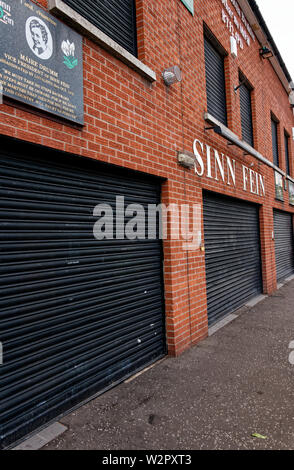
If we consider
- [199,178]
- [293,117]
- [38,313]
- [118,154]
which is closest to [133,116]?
[118,154]

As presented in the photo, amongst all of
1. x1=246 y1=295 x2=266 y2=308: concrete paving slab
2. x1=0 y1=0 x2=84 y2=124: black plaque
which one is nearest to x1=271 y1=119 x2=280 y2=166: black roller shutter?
x1=246 y1=295 x2=266 y2=308: concrete paving slab

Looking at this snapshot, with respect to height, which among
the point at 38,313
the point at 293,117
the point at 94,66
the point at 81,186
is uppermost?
the point at 293,117

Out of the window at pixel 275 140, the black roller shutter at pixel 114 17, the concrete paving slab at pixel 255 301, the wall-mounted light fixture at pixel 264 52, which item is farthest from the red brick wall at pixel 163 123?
the window at pixel 275 140

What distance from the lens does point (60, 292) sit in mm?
2607

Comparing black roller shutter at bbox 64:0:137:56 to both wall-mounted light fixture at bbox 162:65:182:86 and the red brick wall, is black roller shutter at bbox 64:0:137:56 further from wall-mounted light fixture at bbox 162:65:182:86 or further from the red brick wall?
wall-mounted light fixture at bbox 162:65:182:86

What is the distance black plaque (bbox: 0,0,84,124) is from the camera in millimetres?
2105

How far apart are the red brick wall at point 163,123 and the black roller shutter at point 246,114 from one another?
4.46ft

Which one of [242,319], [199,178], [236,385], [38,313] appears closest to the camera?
[38,313]

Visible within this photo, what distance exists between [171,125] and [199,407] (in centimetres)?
354

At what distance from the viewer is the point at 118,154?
3.13m

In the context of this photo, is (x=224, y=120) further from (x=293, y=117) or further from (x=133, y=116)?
(x=293, y=117)

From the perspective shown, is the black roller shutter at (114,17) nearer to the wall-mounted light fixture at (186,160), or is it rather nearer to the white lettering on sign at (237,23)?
the wall-mounted light fixture at (186,160)

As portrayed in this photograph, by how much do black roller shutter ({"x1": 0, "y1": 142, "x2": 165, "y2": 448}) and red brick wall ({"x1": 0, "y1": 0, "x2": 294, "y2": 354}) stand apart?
0.24 meters

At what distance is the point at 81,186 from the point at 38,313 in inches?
50.7
